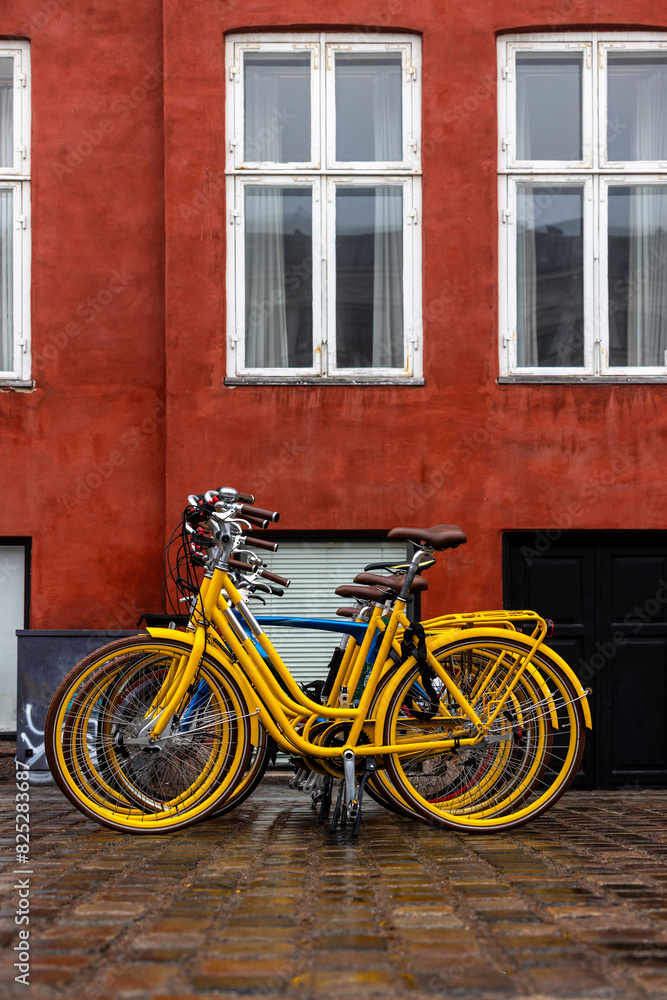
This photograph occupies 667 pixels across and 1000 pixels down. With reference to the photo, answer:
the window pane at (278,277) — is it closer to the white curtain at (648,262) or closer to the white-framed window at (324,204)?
the white-framed window at (324,204)

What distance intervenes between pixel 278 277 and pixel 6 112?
2452 millimetres

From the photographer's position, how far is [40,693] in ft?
22.8

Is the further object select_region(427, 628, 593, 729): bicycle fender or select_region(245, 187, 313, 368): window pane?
select_region(245, 187, 313, 368): window pane

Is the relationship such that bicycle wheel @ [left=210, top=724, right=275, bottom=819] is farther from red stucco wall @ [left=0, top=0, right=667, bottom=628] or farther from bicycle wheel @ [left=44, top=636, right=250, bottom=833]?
red stucco wall @ [left=0, top=0, right=667, bottom=628]

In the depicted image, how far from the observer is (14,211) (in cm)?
810

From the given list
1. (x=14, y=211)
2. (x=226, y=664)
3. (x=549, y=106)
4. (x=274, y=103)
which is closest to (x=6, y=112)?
(x=14, y=211)

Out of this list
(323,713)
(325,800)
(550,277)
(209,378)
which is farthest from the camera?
(550,277)

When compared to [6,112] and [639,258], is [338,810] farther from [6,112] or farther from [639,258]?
[6,112]

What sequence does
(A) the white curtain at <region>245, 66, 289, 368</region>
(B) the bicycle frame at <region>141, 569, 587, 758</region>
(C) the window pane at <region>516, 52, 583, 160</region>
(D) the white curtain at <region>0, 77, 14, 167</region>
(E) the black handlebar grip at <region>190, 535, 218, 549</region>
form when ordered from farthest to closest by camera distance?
(D) the white curtain at <region>0, 77, 14, 167</region>, (C) the window pane at <region>516, 52, 583, 160</region>, (A) the white curtain at <region>245, 66, 289, 368</region>, (E) the black handlebar grip at <region>190, 535, 218, 549</region>, (B) the bicycle frame at <region>141, 569, 587, 758</region>

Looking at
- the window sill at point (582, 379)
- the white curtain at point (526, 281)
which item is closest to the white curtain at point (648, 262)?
the window sill at point (582, 379)

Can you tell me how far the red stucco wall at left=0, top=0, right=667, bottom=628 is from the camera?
7.65 m

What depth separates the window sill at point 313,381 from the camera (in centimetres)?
770

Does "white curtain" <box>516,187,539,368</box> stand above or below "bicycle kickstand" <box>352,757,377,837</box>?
above

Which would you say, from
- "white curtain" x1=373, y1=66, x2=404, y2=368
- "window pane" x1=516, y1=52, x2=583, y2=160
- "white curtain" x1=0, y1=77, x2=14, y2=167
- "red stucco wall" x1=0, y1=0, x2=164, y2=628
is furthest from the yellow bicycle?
"white curtain" x1=0, y1=77, x2=14, y2=167
